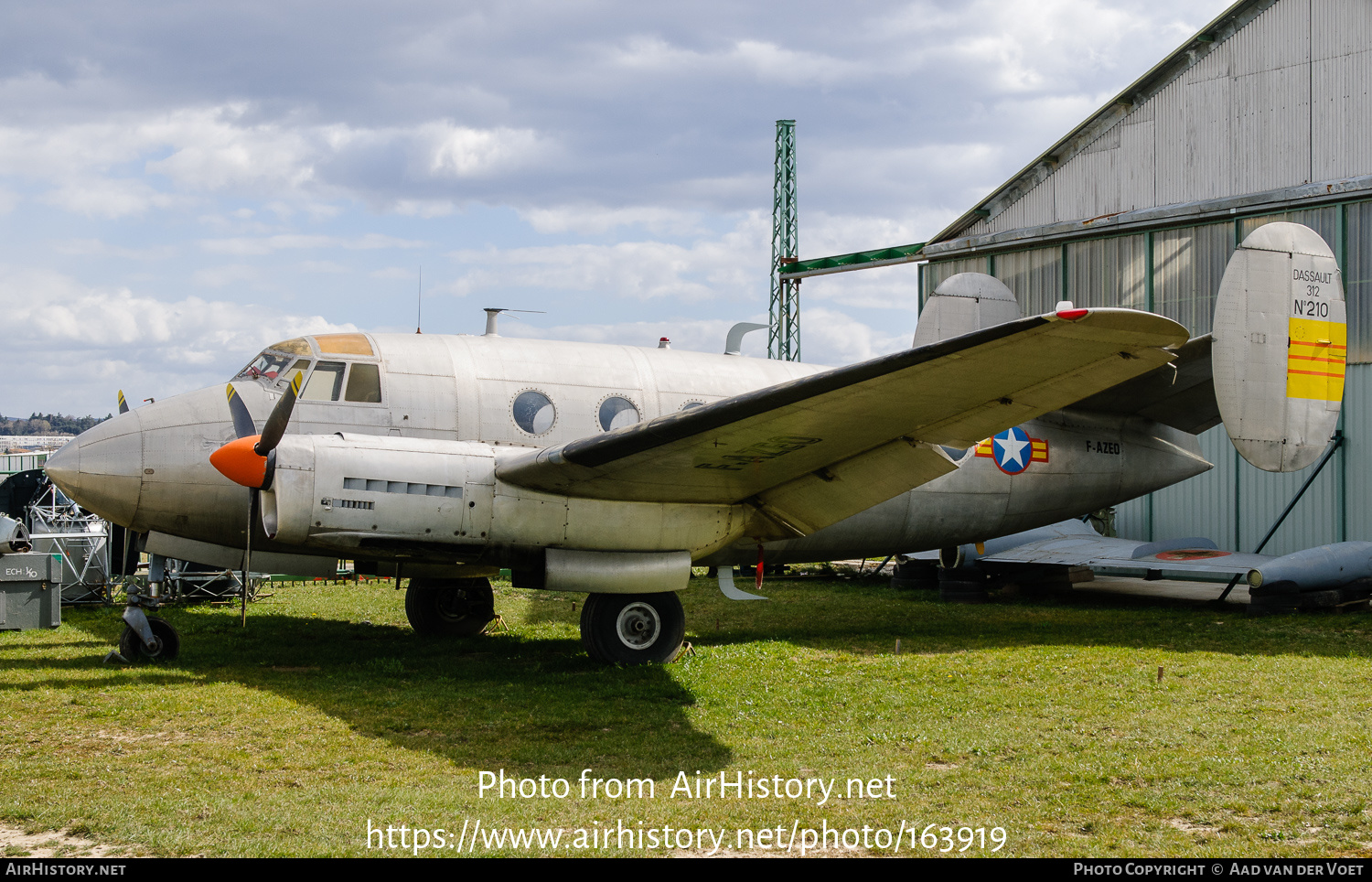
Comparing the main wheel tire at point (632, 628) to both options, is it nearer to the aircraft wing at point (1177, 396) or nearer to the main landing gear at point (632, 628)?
the main landing gear at point (632, 628)

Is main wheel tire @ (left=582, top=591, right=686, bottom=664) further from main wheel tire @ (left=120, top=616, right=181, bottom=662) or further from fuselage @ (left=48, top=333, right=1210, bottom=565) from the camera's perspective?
main wheel tire @ (left=120, top=616, right=181, bottom=662)

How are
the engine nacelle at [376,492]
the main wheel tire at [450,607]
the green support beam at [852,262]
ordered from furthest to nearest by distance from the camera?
the green support beam at [852,262], the main wheel tire at [450,607], the engine nacelle at [376,492]

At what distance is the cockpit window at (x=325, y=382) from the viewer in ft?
35.1

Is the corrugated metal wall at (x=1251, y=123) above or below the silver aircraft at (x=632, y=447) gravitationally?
above

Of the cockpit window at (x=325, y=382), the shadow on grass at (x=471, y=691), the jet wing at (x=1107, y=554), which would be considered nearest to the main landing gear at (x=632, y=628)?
the shadow on grass at (x=471, y=691)

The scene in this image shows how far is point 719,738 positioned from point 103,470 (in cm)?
679

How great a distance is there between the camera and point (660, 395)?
11.9 meters

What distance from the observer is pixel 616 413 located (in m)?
11.6

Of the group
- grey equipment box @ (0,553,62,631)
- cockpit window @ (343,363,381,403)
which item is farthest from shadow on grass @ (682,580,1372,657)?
grey equipment box @ (0,553,62,631)

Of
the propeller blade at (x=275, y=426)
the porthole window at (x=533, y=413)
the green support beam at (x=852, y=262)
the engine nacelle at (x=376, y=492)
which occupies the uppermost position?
the green support beam at (x=852, y=262)

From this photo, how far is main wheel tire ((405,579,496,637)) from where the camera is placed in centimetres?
1376

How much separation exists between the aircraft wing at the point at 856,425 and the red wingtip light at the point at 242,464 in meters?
2.20

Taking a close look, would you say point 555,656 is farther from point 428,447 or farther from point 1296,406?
point 1296,406
